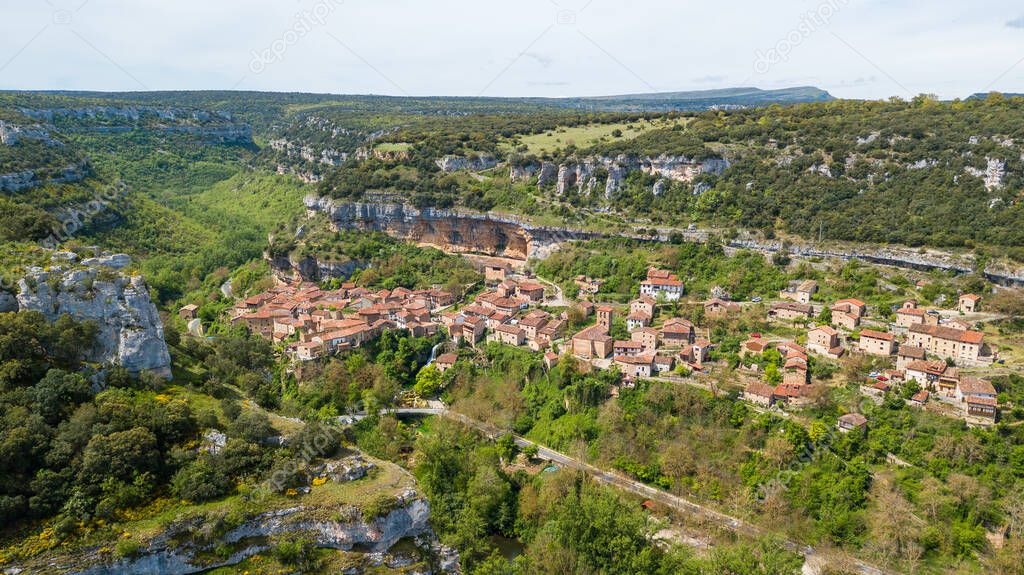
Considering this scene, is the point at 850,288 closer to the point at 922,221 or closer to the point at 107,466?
the point at 922,221

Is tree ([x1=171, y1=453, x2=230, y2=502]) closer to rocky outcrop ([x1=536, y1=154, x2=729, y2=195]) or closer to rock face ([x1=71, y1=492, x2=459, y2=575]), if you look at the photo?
rock face ([x1=71, y1=492, x2=459, y2=575])

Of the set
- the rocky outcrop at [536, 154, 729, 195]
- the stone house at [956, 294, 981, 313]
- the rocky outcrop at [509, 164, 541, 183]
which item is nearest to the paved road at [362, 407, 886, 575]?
the stone house at [956, 294, 981, 313]

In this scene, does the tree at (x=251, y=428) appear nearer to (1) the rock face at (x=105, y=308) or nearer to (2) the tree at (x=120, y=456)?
(2) the tree at (x=120, y=456)

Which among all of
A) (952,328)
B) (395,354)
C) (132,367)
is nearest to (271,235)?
(395,354)

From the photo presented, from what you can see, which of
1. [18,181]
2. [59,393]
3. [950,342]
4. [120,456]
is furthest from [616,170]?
[120,456]

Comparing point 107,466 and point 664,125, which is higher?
point 664,125

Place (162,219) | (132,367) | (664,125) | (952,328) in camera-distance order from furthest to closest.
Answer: (664,125) < (162,219) < (952,328) < (132,367)

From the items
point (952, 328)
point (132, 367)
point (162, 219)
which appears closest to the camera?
point (132, 367)
